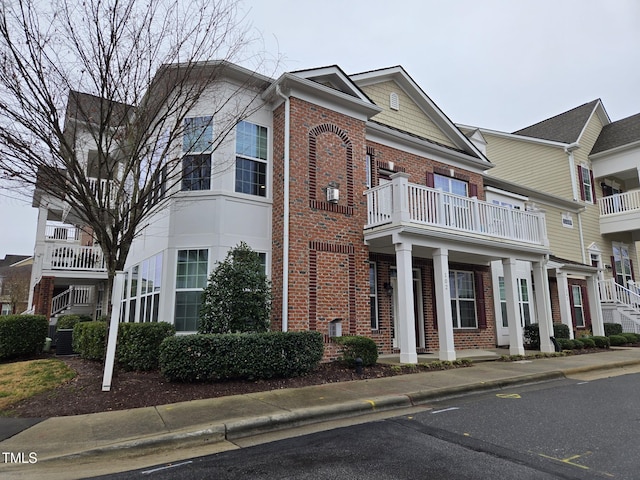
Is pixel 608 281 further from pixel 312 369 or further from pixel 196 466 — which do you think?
pixel 196 466

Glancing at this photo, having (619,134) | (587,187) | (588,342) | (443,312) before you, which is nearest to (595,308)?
(588,342)

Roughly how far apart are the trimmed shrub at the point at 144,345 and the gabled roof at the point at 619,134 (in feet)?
76.1

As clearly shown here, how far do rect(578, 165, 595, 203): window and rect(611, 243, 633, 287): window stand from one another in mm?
2892

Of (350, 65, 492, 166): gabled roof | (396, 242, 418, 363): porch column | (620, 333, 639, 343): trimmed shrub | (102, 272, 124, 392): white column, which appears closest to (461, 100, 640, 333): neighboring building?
(620, 333, 639, 343): trimmed shrub

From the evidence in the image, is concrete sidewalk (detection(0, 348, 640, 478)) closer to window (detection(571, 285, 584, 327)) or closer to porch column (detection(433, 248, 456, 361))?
porch column (detection(433, 248, 456, 361))

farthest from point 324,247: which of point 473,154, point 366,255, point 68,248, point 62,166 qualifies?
point 68,248

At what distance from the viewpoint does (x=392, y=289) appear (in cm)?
1255

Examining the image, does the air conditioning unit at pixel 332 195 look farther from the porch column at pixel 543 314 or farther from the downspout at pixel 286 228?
the porch column at pixel 543 314

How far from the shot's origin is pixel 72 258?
17.4 meters

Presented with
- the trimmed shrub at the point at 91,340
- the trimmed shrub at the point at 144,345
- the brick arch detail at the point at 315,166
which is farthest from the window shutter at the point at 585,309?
the trimmed shrub at the point at 91,340

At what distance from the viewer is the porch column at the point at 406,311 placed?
32.8 feet

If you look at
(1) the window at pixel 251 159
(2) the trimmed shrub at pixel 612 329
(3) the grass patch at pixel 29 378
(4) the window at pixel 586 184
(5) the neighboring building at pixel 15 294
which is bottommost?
(3) the grass patch at pixel 29 378

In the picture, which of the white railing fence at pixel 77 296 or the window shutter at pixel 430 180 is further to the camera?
the white railing fence at pixel 77 296

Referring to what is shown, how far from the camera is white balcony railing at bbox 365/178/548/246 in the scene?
10.6 metres
